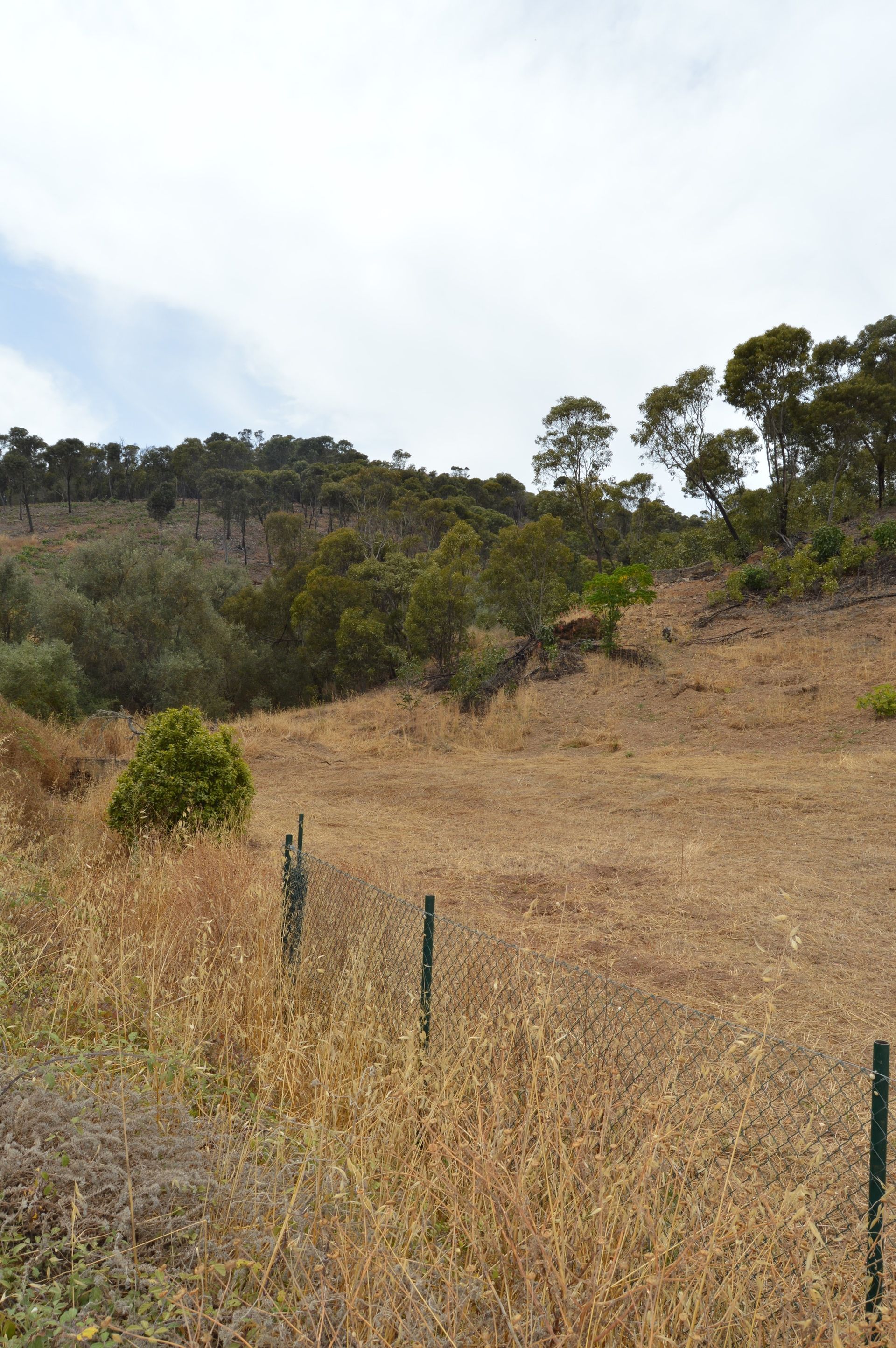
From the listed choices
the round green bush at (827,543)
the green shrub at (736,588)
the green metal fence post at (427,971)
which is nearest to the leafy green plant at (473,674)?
the green shrub at (736,588)

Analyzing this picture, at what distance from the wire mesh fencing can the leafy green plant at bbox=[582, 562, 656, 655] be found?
13729 millimetres

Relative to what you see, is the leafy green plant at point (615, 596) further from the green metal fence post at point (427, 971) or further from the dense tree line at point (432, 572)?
the green metal fence post at point (427, 971)

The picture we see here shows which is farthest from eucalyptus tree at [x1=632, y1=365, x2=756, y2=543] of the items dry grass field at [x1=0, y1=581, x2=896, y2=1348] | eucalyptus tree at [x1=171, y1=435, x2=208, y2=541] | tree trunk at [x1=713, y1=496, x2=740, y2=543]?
eucalyptus tree at [x1=171, y1=435, x2=208, y2=541]

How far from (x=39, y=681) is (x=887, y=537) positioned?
18.4 m

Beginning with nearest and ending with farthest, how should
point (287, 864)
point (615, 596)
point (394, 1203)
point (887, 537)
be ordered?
point (394, 1203) → point (287, 864) → point (887, 537) → point (615, 596)

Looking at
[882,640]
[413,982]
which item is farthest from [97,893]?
[882,640]

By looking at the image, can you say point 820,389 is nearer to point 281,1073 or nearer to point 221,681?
point 221,681

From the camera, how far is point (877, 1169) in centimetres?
221

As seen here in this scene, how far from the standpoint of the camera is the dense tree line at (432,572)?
19.1 m

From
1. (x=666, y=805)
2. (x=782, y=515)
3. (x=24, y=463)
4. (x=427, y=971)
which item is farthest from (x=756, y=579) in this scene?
(x=24, y=463)

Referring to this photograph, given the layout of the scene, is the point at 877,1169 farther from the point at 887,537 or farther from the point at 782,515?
the point at 782,515

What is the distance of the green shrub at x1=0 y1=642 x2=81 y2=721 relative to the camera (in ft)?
47.3

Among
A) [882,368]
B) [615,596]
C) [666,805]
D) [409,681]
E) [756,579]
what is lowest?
[666,805]

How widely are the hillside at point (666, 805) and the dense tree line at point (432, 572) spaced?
2.93 m
